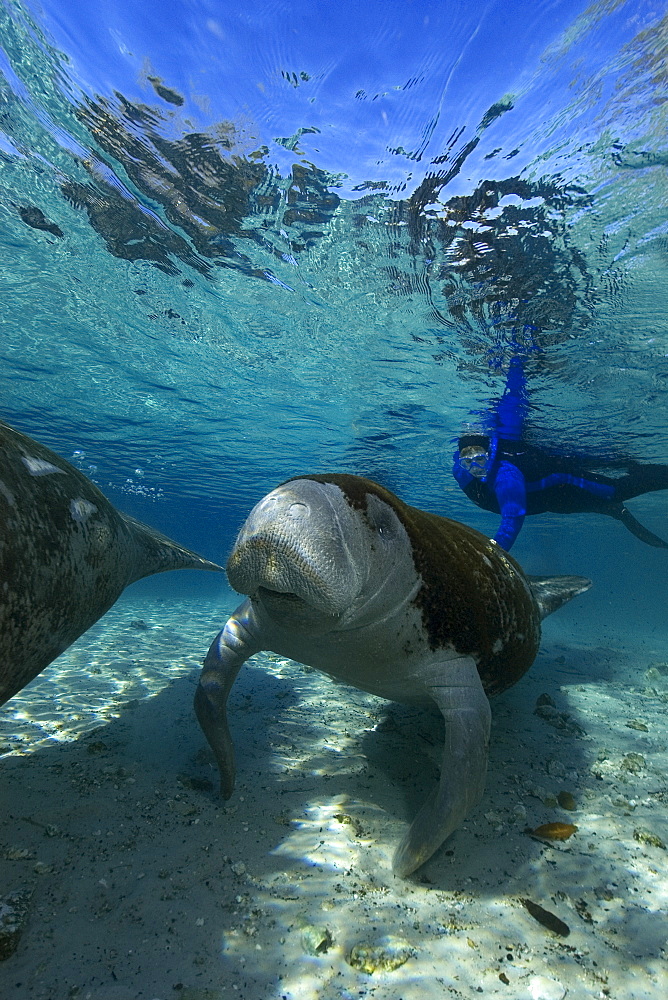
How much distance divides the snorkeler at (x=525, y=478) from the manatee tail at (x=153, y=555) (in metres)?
5.26

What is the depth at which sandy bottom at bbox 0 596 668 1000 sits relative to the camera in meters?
1.86

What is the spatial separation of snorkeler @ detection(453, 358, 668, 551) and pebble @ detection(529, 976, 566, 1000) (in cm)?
632

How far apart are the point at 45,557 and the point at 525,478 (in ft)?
43.6

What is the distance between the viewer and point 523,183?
6254 mm

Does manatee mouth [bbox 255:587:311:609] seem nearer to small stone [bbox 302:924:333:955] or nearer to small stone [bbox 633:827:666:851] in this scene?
small stone [bbox 302:924:333:955]

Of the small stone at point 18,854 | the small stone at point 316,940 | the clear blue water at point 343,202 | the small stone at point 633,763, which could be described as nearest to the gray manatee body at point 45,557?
the small stone at point 18,854

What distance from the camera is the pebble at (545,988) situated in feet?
5.86

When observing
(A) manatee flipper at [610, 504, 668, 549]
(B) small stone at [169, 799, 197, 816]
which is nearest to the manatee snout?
(B) small stone at [169, 799, 197, 816]

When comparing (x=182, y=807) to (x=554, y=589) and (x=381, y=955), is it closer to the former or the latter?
(x=381, y=955)

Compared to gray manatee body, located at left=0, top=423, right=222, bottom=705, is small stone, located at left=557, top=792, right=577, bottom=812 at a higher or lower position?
lower

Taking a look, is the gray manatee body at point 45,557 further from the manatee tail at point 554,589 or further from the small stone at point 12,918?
the manatee tail at point 554,589

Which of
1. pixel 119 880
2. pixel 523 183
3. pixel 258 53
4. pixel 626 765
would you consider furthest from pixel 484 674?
pixel 258 53

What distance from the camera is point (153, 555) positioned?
398 cm

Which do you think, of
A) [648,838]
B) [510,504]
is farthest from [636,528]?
[648,838]
